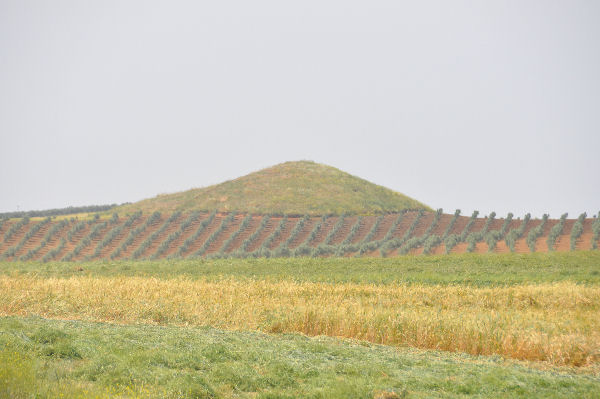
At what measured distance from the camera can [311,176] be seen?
6812cm

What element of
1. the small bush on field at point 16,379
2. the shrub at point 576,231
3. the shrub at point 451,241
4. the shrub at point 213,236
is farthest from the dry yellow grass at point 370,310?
the shrub at point 213,236

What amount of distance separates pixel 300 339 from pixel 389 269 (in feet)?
57.3

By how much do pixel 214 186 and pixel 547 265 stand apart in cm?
4335

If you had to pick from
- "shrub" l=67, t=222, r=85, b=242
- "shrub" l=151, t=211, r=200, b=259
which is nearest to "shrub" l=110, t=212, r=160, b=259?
"shrub" l=151, t=211, r=200, b=259

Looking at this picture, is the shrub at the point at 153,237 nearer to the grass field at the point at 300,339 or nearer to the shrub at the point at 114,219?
the shrub at the point at 114,219

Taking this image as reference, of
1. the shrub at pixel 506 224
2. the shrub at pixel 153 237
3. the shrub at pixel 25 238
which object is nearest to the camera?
the shrub at pixel 506 224

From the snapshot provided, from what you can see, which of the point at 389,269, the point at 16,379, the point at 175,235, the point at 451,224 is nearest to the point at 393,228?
the point at 451,224

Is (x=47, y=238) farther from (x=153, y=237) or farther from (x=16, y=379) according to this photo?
(x=16, y=379)

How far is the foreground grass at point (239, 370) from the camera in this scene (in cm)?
948

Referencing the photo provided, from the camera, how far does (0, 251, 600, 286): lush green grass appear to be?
26.6 metres

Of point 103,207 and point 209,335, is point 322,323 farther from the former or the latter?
point 103,207

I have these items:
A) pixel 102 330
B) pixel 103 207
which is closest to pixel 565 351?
pixel 102 330

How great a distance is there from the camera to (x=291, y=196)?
196ft

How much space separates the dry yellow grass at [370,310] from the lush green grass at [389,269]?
389 centimetres
